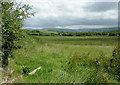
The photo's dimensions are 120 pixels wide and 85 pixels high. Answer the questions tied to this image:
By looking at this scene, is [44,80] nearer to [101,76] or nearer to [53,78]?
[53,78]

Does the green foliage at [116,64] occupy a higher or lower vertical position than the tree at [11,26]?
lower

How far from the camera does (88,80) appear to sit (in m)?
3.71

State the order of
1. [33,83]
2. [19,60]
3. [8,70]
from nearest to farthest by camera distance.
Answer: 1. [33,83]
2. [8,70]
3. [19,60]

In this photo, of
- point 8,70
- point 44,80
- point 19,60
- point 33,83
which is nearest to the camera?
point 33,83

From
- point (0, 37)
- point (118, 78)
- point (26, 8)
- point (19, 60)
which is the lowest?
point (118, 78)

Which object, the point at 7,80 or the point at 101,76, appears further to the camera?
the point at 101,76

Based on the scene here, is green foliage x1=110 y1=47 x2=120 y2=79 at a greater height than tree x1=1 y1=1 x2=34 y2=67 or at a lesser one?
lesser

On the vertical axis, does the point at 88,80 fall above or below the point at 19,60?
below

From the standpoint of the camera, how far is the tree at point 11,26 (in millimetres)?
4167

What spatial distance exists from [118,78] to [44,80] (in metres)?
2.85

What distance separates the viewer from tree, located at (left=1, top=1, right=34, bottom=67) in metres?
4.17

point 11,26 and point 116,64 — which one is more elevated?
point 11,26

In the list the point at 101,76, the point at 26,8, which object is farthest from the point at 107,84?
the point at 26,8

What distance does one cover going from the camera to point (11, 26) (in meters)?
4.15
